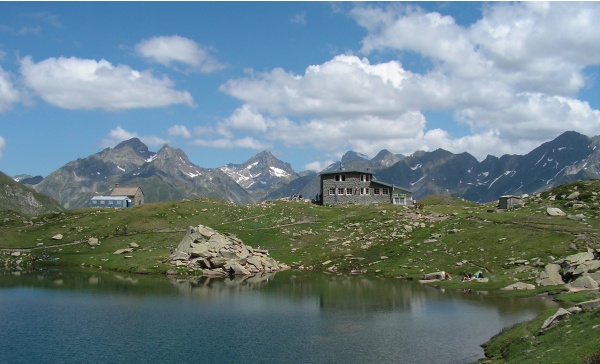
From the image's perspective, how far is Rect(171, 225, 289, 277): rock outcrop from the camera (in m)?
102

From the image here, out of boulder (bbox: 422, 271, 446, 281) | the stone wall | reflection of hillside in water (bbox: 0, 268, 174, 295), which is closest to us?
reflection of hillside in water (bbox: 0, 268, 174, 295)

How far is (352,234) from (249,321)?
202 feet

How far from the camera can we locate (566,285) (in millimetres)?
69750

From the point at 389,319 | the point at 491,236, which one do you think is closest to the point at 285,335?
the point at 389,319

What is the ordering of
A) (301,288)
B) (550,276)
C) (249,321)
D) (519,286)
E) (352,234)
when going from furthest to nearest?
1. (352,234)
2. (301,288)
3. (519,286)
4. (550,276)
5. (249,321)

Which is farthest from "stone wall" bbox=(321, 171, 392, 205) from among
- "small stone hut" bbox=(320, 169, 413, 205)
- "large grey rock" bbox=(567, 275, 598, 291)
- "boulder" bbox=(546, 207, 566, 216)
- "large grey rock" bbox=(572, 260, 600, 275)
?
"large grey rock" bbox=(567, 275, 598, 291)

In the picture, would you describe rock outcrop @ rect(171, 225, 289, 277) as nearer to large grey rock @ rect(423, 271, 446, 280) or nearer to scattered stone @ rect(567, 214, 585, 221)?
large grey rock @ rect(423, 271, 446, 280)

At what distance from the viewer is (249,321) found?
60250 millimetres

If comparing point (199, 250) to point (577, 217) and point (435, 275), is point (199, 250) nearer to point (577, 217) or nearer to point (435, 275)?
point (435, 275)

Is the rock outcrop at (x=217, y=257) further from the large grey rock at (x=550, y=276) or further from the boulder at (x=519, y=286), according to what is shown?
the large grey rock at (x=550, y=276)

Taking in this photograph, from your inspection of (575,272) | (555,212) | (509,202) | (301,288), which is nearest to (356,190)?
(509,202)

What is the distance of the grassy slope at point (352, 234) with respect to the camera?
295 feet

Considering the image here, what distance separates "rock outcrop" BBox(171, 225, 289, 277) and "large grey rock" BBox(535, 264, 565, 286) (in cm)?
4962

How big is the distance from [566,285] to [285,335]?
40.9 meters
